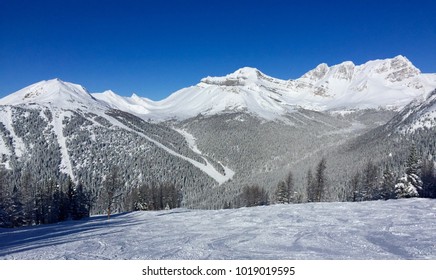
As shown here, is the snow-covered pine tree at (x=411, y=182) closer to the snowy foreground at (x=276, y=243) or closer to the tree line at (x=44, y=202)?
the snowy foreground at (x=276, y=243)

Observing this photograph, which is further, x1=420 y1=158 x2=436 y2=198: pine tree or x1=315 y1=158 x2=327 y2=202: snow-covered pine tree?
x1=315 y1=158 x2=327 y2=202: snow-covered pine tree

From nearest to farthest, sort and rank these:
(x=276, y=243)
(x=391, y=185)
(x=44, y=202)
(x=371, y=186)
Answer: (x=276, y=243)
(x=391, y=185)
(x=44, y=202)
(x=371, y=186)

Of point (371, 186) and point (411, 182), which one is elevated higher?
point (411, 182)

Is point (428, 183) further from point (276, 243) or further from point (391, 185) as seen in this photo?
point (276, 243)

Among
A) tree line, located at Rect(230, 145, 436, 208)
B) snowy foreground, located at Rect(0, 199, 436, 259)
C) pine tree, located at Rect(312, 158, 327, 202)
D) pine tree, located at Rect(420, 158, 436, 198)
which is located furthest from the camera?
pine tree, located at Rect(312, 158, 327, 202)

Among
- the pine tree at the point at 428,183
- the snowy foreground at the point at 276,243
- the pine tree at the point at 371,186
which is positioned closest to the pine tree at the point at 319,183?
the pine tree at the point at 371,186

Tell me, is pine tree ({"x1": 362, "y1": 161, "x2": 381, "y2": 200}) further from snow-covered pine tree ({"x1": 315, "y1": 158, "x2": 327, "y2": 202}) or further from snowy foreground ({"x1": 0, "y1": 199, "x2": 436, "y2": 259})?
snowy foreground ({"x1": 0, "y1": 199, "x2": 436, "y2": 259})

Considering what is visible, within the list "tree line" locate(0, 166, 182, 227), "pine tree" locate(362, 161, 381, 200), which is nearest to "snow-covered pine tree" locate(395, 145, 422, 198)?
"pine tree" locate(362, 161, 381, 200)

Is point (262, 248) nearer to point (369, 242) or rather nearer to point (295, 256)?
point (295, 256)

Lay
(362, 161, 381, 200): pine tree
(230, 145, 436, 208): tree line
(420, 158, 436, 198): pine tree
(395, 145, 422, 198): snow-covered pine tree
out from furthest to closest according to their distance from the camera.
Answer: (362, 161, 381, 200): pine tree, (420, 158, 436, 198): pine tree, (230, 145, 436, 208): tree line, (395, 145, 422, 198): snow-covered pine tree

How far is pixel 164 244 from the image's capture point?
1880 centimetres

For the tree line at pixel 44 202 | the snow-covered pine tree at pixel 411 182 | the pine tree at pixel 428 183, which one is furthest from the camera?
the pine tree at pixel 428 183

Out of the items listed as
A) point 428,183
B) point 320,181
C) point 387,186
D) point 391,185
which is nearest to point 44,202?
point 320,181

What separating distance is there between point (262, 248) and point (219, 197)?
159 meters
